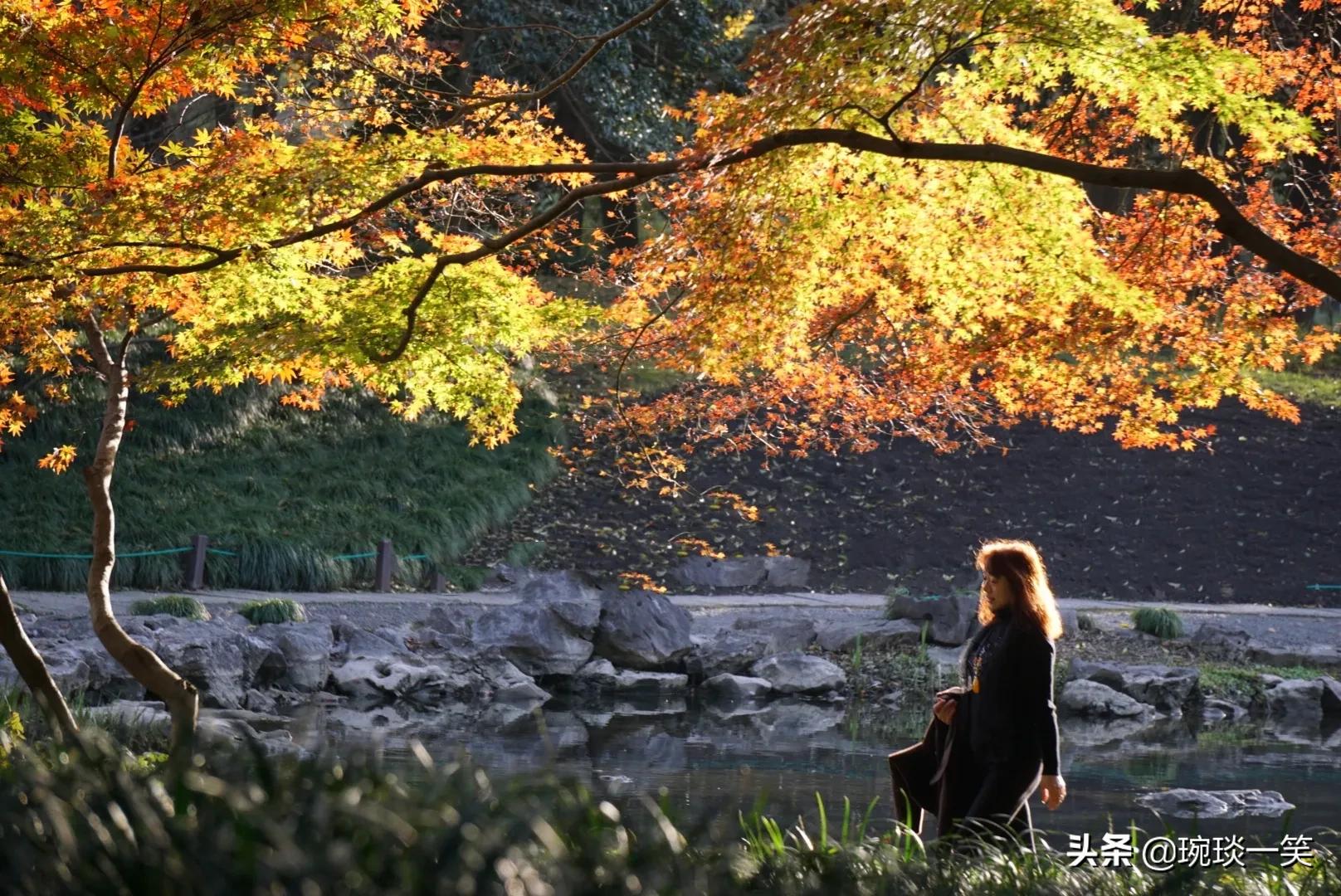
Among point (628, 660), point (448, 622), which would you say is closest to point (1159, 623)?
point (628, 660)

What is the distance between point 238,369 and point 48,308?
1141 millimetres

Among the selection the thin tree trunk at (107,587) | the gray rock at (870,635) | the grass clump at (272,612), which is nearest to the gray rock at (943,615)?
the gray rock at (870,635)

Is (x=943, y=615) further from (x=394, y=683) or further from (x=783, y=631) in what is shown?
(x=394, y=683)

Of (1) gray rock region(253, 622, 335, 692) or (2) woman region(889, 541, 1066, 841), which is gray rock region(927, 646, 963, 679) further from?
(2) woman region(889, 541, 1066, 841)

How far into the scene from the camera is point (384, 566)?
16.0 metres

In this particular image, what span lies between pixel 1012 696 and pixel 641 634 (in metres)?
9.37

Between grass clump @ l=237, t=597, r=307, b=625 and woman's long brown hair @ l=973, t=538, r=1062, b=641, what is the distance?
955 cm

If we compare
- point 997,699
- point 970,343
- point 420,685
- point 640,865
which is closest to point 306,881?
point 640,865

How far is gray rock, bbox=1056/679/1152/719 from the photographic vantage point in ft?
43.6

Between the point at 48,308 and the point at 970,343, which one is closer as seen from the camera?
the point at 48,308

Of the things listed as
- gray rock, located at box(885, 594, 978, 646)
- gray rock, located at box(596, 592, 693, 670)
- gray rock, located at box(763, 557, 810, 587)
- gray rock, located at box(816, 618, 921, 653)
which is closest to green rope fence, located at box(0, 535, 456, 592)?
gray rock, located at box(596, 592, 693, 670)

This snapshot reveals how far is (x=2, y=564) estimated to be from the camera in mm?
14531

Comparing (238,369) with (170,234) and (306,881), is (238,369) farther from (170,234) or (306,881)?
(306,881)

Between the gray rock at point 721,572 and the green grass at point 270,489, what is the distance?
2673 millimetres
